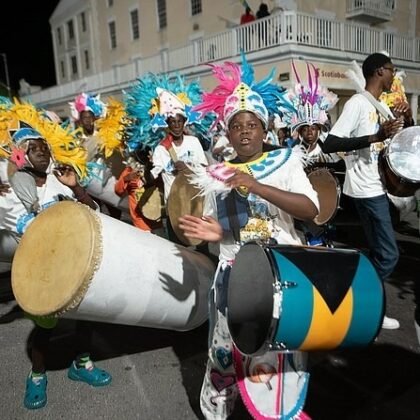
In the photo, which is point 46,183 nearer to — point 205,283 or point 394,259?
point 205,283

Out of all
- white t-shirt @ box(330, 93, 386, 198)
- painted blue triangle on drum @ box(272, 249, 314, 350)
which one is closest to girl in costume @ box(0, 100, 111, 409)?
painted blue triangle on drum @ box(272, 249, 314, 350)

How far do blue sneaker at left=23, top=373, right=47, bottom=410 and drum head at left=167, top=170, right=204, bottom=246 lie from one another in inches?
51.1

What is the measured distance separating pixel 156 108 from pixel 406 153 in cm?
252

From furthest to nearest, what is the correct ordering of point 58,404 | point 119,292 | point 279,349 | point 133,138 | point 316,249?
point 133,138 → point 58,404 → point 119,292 → point 316,249 → point 279,349

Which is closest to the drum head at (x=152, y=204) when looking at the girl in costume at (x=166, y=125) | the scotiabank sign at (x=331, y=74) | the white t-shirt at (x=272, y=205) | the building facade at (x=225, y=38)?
the girl in costume at (x=166, y=125)

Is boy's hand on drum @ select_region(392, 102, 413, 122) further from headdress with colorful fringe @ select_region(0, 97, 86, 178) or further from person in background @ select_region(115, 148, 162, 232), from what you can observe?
headdress with colorful fringe @ select_region(0, 97, 86, 178)

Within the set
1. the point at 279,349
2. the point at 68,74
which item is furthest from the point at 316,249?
the point at 68,74

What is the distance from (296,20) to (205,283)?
13186 millimetres

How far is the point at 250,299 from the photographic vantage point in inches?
71.5

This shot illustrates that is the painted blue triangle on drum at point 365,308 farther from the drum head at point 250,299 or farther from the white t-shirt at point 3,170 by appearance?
the white t-shirt at point 3,170

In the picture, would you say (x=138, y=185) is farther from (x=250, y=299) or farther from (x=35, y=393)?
(x=250, y=299)

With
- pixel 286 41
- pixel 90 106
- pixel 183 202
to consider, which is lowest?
pixel 183 202

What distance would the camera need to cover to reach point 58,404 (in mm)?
2596

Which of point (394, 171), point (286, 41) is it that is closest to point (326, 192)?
point (394, 171)
